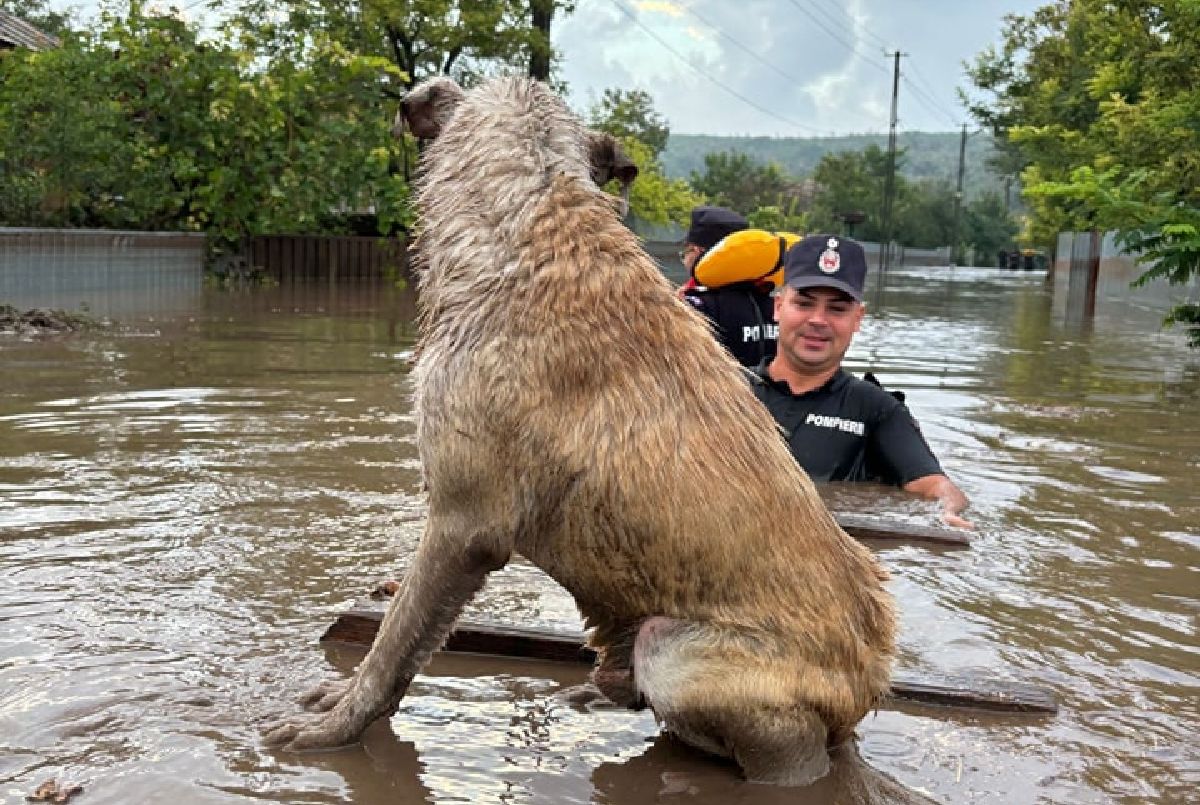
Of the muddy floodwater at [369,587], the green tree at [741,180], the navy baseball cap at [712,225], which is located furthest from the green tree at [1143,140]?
the green tree at [741,180]

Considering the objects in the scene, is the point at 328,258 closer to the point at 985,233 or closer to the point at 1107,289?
the point at 1107,289

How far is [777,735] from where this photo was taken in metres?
3.20

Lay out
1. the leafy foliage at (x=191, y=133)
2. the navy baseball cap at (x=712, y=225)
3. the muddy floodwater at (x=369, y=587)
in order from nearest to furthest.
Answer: the muddy floodwater at (x=369, y=587)
the navy baseball cap at (x=712, y=225)
the leafy foliage at (x=191, y=133)

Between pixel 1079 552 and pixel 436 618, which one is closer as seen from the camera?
pixel 436 618

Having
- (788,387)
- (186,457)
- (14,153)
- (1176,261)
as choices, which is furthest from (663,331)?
(14,153)

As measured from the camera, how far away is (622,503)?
10.6 feet

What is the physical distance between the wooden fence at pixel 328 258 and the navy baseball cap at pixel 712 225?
1766 cm

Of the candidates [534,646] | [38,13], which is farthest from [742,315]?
[38,13]

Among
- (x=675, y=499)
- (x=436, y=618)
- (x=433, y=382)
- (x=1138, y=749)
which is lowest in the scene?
(x=1138, y=749)

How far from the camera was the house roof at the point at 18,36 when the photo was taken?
80.5ft

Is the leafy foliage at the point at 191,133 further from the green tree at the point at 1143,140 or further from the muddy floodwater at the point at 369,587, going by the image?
the green tree at the point at 1143,140

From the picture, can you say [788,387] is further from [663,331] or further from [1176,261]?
[1176,261]

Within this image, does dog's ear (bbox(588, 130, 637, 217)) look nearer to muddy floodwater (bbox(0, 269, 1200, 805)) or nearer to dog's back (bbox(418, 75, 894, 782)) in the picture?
dog's back (bbox(418, 75, 894, 782))

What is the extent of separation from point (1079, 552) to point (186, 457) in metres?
4.75
